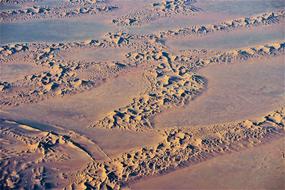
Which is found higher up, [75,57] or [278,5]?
[278,5]

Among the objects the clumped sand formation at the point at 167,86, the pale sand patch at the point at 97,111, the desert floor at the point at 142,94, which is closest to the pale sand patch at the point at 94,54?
the desert floor at the point at 142,94

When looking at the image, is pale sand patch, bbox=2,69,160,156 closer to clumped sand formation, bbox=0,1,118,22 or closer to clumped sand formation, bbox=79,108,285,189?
clumped sand formation, bbox=79,108,285,189

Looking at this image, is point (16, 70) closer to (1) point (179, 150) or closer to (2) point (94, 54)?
(2) point (94, 54)

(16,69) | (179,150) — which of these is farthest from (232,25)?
(16,69)

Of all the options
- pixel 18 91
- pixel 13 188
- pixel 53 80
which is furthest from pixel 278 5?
pixel 13 188

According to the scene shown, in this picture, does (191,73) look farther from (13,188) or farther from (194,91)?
(13,188)

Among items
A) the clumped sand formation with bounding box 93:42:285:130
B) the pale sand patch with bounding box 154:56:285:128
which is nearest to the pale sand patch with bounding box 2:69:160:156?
the clumped sand formation with bounding box 93:42:285:130
